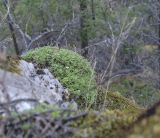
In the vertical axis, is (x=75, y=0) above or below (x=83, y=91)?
below

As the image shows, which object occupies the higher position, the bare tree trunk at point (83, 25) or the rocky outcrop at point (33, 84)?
the rocky outcrop at point (33, 84)

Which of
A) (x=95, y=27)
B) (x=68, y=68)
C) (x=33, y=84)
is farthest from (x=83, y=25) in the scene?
(x=33, y=84)

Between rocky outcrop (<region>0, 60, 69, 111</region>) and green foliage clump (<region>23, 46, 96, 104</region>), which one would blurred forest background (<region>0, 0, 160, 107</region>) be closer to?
green foliage clump (<region>23, 46, 96, 104</region>)

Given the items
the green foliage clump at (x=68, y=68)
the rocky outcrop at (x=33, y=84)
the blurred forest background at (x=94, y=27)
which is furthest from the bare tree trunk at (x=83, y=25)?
the rocky outcrop at (x=33, y=84)

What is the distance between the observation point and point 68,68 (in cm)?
350

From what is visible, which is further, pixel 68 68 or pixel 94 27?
pixel 94 27

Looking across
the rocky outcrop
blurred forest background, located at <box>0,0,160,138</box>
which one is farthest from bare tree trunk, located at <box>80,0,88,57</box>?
the rocky outcrop

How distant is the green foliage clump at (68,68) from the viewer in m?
3.33

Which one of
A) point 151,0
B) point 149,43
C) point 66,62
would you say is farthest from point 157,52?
point 66,62

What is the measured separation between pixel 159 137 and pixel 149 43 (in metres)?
11.0

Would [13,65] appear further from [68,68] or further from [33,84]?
[68,68]

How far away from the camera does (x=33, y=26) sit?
409 inches

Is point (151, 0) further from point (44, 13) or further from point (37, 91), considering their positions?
point (37, 91)

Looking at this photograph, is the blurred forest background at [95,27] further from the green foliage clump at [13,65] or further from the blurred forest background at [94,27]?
the green foliage clump at [13,65]
